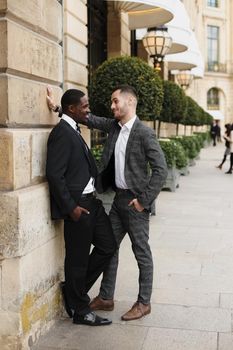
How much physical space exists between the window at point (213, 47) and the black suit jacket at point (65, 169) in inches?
2268

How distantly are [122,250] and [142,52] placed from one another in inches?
470

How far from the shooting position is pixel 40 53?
4402mm

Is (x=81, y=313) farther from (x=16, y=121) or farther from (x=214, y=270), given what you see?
(x=214, y=270)

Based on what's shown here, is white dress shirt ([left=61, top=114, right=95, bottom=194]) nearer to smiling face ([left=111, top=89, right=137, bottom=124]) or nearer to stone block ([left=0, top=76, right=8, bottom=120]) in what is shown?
smiling face ([left=111, top=89, right=137, bottom=124])

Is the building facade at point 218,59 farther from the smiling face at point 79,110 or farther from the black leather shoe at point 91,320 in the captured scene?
the black leather shoe at point 91,320

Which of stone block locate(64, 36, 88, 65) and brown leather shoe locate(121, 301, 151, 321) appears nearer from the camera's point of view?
brown leather shoe locate(121, 301, 151, 321)

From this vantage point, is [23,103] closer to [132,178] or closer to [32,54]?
[32,54]

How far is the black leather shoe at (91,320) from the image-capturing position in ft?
15.0

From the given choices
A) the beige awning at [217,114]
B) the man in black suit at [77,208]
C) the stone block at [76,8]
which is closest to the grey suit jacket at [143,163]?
the man in black suit at [77,208]

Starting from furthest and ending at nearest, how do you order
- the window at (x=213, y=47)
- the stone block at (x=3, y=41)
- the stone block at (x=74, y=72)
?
the window at (x=213, y=47), the stone block at (x=74, y=72), the stone block at (x=3, y=41)

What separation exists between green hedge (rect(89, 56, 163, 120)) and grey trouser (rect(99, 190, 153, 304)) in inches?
159

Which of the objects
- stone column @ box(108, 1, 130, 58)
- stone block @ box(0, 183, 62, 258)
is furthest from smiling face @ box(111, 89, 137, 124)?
stone column @ box(108, 1, 130, 58)

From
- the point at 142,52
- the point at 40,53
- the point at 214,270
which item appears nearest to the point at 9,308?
the point at 40,53

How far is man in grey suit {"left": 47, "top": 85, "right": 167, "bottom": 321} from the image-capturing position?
15.0 ft
